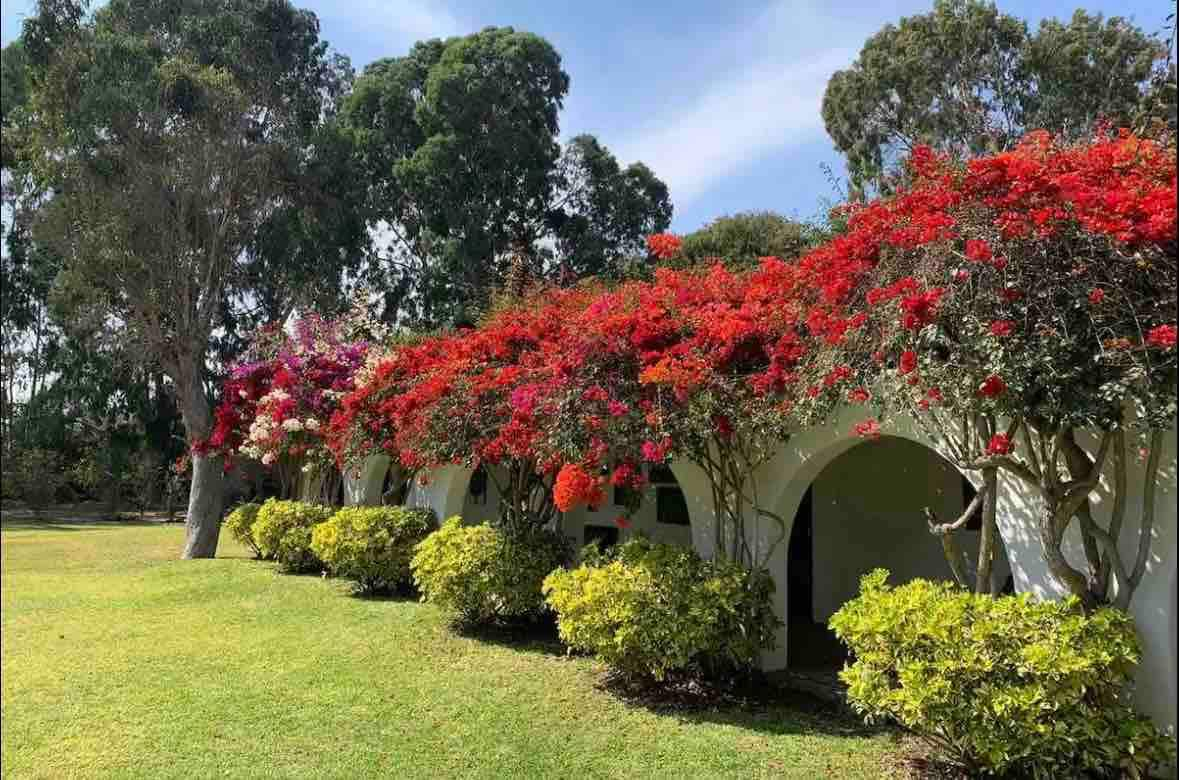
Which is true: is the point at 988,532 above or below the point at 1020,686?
above

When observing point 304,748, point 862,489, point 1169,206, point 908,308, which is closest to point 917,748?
point 908,308

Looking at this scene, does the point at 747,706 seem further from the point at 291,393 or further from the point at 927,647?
the point at 291,393

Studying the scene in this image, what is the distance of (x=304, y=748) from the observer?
5125 mm

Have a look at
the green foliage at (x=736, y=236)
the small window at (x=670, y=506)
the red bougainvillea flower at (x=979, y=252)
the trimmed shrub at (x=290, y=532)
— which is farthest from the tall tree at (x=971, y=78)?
the red bougainvillea flower at (x=979, y=252)

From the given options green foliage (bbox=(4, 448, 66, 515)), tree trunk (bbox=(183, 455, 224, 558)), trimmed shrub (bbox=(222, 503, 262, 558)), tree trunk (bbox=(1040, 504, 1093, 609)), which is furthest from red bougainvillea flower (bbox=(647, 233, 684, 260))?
trimmed shrub (bbox=(222, 503, 262, 558))

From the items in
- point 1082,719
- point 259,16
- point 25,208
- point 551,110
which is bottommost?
point 1082,719

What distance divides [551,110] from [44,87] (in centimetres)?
2044

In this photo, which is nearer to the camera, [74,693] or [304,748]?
[304,748]

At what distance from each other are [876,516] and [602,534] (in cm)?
481

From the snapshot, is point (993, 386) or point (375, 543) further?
point (375, 543)

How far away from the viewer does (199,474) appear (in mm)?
15258

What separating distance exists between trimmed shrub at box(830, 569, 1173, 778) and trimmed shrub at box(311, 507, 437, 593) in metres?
7.48

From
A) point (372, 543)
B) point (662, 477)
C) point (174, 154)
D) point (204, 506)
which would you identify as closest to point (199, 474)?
point (204, 506)

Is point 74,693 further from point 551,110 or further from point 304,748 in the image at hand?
point 551,110
